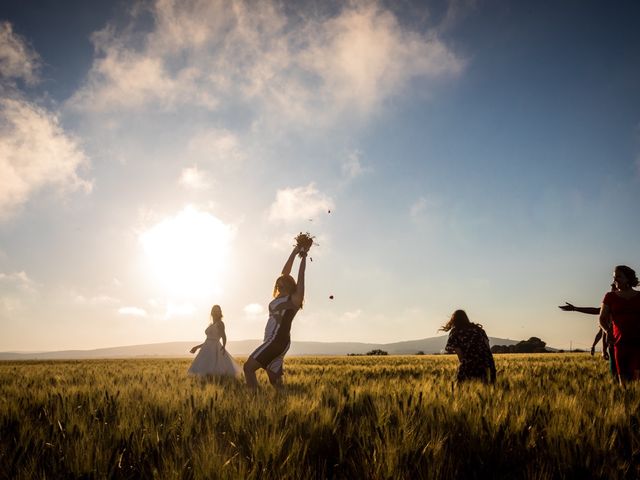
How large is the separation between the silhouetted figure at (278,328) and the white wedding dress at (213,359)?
16.1 ft

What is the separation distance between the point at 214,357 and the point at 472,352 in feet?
25.0

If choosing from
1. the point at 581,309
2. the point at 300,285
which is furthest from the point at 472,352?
the point at 300,285

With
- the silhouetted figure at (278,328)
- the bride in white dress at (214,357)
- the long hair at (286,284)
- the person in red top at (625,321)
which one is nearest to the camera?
the person in red top at (625,321)

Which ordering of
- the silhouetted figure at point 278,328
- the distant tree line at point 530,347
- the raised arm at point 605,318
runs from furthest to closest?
the distant tree line at point 530,347
the silhouetted figure at point 278,328
the raised arm at point 605,318

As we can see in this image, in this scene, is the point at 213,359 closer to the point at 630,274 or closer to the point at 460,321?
the point at 460,321

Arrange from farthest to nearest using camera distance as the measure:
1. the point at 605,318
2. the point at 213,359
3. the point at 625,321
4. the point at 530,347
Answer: the point at 530,347 < the point at 213,359 < the point at 605,318 < the point at 625,321

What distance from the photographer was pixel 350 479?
2199 mm

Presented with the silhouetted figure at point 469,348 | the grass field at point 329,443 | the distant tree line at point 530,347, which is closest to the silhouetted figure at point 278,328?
the silhouetted figure at point 469,348

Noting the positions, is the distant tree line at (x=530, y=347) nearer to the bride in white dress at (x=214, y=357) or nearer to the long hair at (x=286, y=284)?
the bride in white dress at (x=214, y=357)

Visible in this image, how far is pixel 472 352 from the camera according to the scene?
776 centimetres

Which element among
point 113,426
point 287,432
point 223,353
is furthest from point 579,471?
point 223,353

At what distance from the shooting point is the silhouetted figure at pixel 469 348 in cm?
765

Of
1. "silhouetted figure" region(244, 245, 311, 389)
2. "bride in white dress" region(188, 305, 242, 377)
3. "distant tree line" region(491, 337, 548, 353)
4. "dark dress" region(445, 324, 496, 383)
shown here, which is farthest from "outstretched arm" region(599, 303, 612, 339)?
"distant tree line" region(491, 337, 548, 353)

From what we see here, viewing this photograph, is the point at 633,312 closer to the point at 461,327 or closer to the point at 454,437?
the point at 461,327
